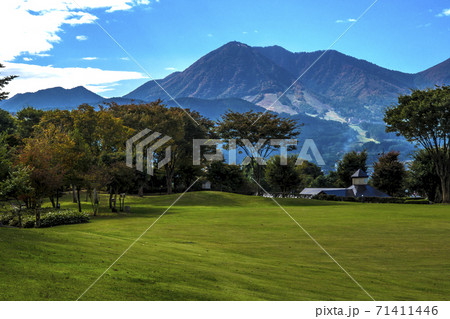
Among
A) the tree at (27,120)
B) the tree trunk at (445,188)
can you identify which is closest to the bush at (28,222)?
the tree at (27,120)

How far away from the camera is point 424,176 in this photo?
7350 cm

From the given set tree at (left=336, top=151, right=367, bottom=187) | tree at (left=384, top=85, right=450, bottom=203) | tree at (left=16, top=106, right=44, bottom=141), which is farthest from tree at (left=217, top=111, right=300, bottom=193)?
tree at (left=16, top=106, right=44, bottom=141)

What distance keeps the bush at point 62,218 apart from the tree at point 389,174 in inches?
2624

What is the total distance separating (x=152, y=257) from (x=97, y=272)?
143 inches

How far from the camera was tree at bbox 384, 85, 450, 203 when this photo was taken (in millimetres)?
57250

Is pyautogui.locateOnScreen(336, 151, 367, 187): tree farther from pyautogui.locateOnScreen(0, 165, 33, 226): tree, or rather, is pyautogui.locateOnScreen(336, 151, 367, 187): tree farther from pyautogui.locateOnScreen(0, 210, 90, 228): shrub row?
pyautogui.locateOnScreen(0, 165, 33, 226): tree

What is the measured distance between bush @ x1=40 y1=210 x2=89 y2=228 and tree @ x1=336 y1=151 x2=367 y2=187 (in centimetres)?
7604

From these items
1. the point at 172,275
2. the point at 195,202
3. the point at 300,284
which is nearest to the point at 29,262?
the point at 172,275

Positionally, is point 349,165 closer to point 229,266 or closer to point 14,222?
point 14,222

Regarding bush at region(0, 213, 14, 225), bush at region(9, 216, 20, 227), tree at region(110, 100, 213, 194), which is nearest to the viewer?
bush at region(9, 216, 20, 227)

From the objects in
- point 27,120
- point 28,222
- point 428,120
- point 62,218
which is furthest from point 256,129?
point 28,222

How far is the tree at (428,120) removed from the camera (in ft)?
188
